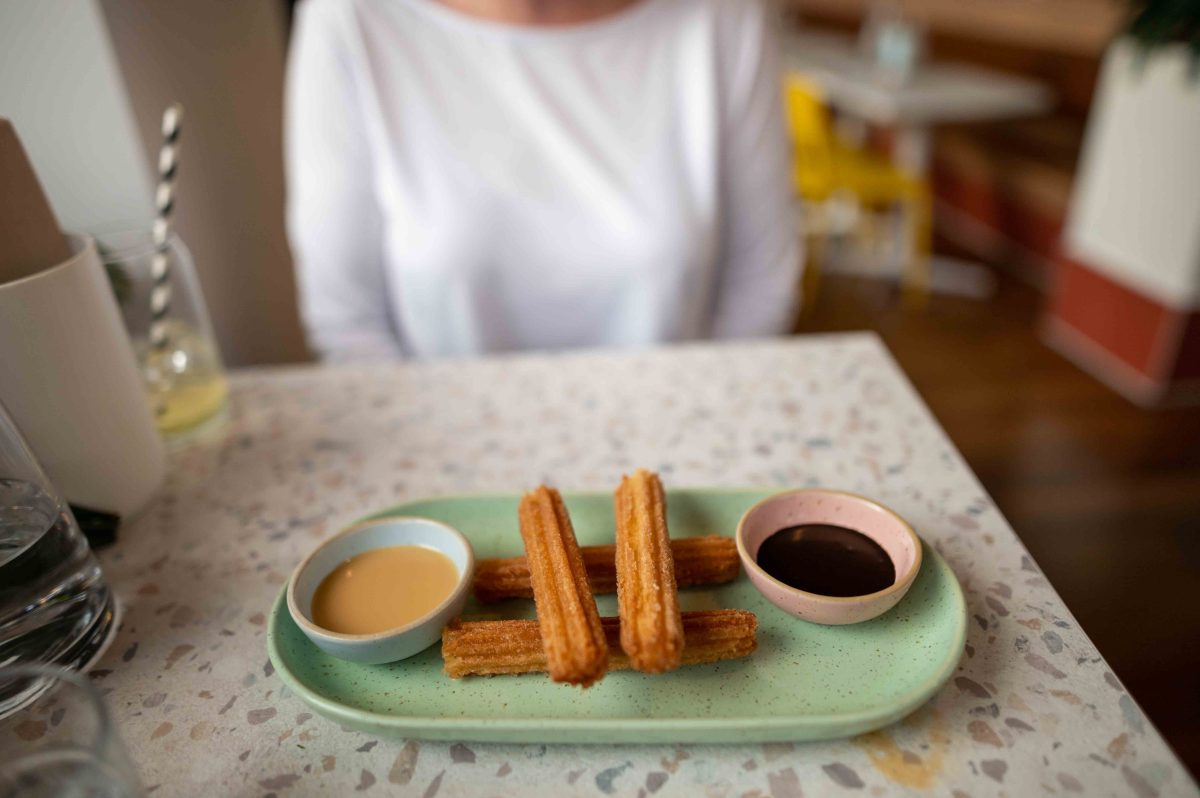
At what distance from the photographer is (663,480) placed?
0.71 meters

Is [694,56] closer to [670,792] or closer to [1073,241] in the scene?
[670,792]

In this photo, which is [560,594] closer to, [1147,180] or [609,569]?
[609,569]

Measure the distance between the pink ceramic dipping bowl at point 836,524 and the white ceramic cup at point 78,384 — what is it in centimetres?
52

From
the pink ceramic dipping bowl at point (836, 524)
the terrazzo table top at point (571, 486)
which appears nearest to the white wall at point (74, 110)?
the terrazzo table top at point (571, 486)

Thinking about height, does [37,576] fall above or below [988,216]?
above

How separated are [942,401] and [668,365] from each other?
159cm

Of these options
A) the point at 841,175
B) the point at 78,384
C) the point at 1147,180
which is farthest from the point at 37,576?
the point at 841,175

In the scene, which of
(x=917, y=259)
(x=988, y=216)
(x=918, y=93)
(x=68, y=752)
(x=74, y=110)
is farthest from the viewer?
(x=988, y=216)

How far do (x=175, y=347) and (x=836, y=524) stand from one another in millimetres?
674

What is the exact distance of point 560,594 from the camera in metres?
0.50

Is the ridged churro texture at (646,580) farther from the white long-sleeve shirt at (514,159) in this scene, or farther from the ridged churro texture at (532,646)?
the white long-sleeve shirt at (514,159)

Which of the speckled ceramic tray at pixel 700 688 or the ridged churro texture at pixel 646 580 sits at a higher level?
the ridged churro texture at pixel 646 580

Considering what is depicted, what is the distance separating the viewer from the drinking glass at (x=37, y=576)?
19.0 inches

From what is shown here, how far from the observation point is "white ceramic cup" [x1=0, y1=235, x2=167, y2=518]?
553 mm
